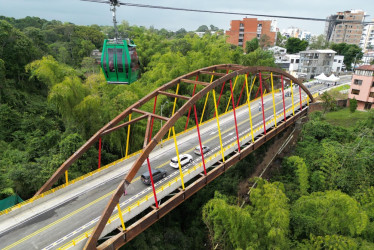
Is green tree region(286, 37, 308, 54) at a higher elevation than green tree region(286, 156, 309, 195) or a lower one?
higher

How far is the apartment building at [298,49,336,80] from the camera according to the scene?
60922mm

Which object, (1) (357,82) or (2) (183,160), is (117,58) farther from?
(1) (357,82)

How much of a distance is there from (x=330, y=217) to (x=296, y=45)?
235 feet

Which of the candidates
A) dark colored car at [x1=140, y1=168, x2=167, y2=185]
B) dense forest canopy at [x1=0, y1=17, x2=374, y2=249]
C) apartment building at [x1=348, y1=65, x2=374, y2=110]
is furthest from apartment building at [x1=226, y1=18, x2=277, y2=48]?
dark colored car at [x1=140, y1=168, x2=167, y2=185]

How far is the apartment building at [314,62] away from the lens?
60.9 m

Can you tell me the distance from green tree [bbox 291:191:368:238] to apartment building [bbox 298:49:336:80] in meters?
49.3

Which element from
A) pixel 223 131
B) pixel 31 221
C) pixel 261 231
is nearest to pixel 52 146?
pixel 31 221

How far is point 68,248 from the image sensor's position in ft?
43.9

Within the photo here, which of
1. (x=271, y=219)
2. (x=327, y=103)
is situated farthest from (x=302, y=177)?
(x=327, y=103)

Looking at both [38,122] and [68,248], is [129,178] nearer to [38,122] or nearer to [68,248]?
[68,248]

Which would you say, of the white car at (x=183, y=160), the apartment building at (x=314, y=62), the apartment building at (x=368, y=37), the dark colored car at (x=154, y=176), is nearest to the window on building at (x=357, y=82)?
the apartment building at (x=314, y=62)

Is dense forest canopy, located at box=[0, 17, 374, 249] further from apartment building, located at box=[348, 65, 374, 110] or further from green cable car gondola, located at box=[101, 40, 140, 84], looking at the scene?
apartment building, located at box=[348, 65, 374, 110]

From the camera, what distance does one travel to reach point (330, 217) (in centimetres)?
1748

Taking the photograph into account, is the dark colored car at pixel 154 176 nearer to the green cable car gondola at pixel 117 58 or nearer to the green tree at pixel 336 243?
the green cable car gondola at pixel 117 58
